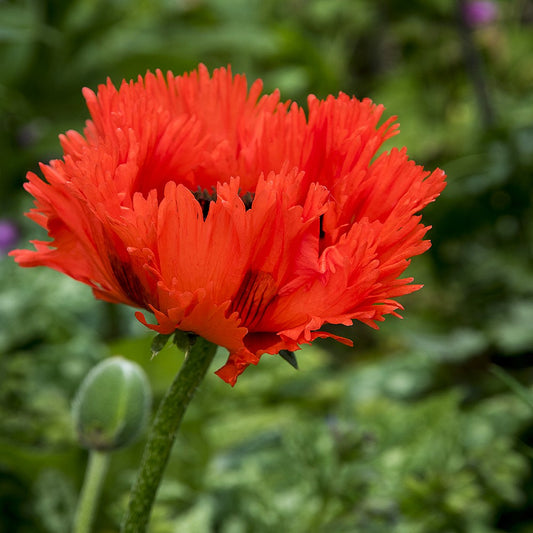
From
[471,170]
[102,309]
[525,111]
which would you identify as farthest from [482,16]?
[102,309]

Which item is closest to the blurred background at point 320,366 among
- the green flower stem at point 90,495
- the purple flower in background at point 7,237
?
the purple flower in background at point 7,237

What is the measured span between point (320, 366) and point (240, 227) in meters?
1.02

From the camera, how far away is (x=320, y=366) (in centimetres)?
153

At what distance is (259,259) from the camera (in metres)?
0.57

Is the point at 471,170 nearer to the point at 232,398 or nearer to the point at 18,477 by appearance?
the point at 232,398

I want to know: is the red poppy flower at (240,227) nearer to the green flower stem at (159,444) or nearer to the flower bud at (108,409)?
the green flower stem at (159,444)

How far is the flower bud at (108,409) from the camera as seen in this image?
2.93 feet

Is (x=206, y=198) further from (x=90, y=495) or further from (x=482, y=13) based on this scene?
(x=482, y=13)

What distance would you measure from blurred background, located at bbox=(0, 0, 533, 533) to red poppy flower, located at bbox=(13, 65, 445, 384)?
0.30 m

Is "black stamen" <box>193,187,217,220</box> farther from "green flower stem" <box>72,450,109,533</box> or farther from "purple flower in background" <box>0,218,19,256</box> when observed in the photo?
"purple flower in background" <box>0,218,19,256</box>

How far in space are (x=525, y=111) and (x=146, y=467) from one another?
1734 mm

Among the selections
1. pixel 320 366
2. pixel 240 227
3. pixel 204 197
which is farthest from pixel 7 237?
pixel 240 227

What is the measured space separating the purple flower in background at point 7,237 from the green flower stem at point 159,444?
170cm

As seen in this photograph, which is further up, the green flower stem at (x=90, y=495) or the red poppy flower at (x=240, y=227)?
the red poppy flower at (x=240, y=227)
